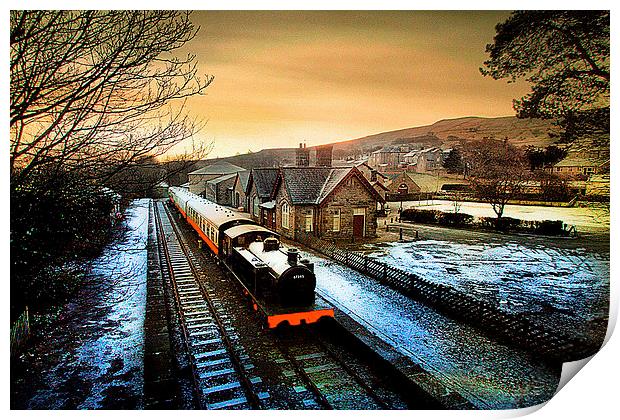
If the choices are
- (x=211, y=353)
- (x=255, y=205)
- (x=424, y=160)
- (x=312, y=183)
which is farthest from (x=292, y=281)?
(x=255, y=205)

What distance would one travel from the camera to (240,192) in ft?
20.0

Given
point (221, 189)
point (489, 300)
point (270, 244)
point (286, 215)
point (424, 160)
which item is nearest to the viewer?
point (489, 300)

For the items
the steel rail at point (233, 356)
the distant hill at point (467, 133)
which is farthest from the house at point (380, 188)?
the steel rail at point (233, 356)

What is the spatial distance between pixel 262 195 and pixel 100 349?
9.13ft

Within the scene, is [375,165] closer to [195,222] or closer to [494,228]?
[494,228]

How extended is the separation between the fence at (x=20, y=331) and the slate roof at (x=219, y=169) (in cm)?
Answer: 207

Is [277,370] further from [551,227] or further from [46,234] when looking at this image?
[551,227]

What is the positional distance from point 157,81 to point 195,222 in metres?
5.33

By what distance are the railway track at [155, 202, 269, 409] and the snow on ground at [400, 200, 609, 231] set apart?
254cm

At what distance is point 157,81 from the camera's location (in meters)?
3.61

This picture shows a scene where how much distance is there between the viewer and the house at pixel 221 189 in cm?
538

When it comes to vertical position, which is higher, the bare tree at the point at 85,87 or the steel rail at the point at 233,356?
the bare tree at the point at 85,87

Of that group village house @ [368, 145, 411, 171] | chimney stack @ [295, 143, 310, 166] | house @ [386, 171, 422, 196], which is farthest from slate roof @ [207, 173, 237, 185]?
house @ [386, 171, 422, 196]

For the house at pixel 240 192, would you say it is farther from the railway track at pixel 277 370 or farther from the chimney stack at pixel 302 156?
the railway track at pixel 277 370
